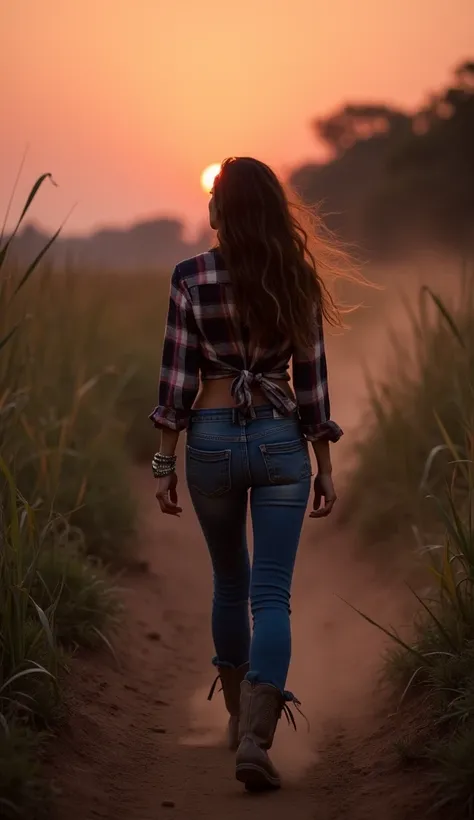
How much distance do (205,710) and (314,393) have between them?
1591 millimetres

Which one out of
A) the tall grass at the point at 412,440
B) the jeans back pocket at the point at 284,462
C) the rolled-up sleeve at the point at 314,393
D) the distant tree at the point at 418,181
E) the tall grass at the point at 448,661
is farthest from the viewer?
the distant tree at the point at 418,181

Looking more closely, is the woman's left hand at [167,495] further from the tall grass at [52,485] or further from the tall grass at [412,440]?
the tall grass at [412,440]

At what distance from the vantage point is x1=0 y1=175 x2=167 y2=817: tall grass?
3262mm

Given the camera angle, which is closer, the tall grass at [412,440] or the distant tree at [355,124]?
the tall grass at [412,440]

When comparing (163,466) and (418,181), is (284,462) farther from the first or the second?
(418,181)

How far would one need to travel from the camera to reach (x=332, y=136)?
1769 inches

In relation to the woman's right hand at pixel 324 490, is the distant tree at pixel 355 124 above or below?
above

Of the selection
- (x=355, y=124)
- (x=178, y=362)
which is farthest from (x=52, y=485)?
(x=355, y=124)

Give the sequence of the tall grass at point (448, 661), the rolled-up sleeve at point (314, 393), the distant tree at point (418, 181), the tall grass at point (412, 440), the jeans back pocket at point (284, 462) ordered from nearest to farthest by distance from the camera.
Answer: the tall grass at point (448, 661), the jeans back pocket at point (284, 462), the rolled-up sleeve at point (314, 393), the tall grass at point (412, 440), the distant tree at point (418, 181)

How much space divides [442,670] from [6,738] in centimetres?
131

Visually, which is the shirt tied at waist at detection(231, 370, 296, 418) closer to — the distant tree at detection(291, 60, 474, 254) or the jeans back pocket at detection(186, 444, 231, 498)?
the jeans back pocket at detection(186, 444, 231, 498)

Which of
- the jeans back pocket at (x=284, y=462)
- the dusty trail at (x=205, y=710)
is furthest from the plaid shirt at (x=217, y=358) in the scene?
the dusty trail at (x=205, y=710)

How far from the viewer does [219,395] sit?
3.30 m

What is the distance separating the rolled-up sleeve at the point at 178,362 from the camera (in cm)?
333
